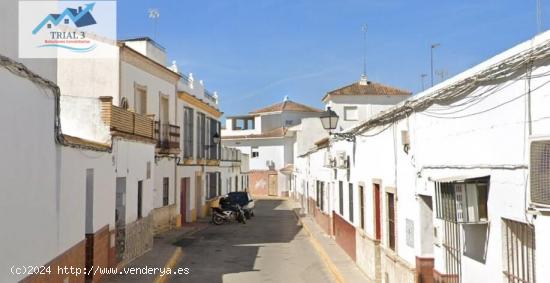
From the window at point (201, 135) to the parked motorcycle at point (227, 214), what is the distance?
122 inches

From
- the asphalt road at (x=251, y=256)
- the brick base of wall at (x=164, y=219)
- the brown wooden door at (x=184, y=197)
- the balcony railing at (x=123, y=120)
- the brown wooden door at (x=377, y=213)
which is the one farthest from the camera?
the brown wooden door at (x=184, y=197)

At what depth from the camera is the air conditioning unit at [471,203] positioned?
246 inches

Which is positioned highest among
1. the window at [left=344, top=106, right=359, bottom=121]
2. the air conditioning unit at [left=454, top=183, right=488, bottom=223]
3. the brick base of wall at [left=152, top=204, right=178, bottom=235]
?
the window at [left=344, top=106, right=359, bottom=121]

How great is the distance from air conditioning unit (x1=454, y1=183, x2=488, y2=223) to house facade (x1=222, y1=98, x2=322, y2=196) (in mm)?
47321

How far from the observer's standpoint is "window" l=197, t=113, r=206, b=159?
96.7 feet

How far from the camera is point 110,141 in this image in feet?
41.5

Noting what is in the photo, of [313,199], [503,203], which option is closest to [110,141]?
[503,203]

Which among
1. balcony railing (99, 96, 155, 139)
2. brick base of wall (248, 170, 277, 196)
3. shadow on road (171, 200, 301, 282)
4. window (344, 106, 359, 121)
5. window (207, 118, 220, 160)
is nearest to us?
balcony railing (99, 96, 155, 139)

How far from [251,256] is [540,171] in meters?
13.6

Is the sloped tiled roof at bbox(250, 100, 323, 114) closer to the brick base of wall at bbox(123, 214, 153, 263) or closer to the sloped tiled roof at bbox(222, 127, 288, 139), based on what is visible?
the sloped tiled roof at bbox(222, 127, 288, 139)

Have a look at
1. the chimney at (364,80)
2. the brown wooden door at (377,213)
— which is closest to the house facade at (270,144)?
the chimney at (364,80)

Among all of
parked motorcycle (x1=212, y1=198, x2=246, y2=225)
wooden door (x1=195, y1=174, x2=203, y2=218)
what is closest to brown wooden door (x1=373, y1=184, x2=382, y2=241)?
parked motorcycle (x1=212, y1=198, x2=246, y2=225)

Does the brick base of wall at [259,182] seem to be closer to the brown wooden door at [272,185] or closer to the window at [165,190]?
the brown wooden door at [272,185]


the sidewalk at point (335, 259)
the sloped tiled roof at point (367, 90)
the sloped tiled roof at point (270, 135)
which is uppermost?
the sloped tiled roof at point (367, 90)
